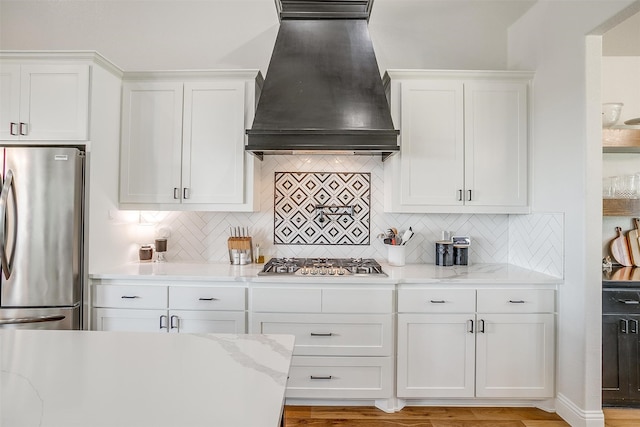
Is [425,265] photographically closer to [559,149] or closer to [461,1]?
[559,149]

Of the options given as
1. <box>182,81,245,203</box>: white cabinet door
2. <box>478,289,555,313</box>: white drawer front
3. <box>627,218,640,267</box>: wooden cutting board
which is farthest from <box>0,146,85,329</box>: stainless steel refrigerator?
<box>627,218,640,267</box>: wooden cutting board

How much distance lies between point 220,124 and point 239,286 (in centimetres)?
123

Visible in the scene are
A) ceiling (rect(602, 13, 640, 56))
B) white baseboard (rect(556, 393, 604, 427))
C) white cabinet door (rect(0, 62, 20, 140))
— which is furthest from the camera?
ceiling (rect(602, 13, 640, 56))

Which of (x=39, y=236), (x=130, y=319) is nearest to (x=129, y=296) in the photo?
(x=130, y=319)

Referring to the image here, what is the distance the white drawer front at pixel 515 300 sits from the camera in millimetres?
2406

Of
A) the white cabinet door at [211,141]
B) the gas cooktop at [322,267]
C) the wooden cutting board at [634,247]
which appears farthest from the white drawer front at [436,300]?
the wooden cutting board at [634,247]

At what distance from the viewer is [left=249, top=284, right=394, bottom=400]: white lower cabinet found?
7.83ft

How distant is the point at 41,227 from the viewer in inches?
90.0

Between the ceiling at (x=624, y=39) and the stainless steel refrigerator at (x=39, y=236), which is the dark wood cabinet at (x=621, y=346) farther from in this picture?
the stainless steel refrigerator at (x=39, y=236)

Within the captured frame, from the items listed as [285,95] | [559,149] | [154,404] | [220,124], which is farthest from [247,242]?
[559,149]

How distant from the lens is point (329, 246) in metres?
3.10

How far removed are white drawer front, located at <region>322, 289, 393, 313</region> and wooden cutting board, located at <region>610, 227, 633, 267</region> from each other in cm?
199

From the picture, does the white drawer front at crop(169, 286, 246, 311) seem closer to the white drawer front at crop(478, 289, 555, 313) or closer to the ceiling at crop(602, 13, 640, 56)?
the white drawer front at crop(478, 289, 555, 313)

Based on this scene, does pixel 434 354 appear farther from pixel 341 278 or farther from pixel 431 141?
pixel 431 141
